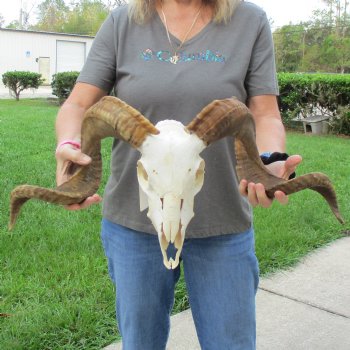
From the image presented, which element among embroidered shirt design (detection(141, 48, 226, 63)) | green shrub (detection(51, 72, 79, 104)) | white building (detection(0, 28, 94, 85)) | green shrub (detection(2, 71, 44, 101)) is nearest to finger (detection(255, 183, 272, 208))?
embroidered shirt design (detection(141, 48, 226, 63))

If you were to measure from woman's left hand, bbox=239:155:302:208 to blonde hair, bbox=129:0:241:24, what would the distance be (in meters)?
0.71

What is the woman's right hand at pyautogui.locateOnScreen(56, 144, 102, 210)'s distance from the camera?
7.18ft

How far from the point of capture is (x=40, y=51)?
40.5 meters

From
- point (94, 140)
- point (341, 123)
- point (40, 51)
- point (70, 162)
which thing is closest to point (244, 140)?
point (94, 140)

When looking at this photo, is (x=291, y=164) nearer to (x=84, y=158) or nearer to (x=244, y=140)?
(x=244, y=140)

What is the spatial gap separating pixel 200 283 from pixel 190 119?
0.75 metres

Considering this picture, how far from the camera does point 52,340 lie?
3.81m

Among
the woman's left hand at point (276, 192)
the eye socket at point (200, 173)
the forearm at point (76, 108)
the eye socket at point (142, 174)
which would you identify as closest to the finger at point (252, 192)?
the woman's left hand at point (276, 192)

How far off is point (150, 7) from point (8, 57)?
127 feet

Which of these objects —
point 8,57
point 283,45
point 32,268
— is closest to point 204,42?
point 32,268

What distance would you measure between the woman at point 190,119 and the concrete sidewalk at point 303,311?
1.51 m

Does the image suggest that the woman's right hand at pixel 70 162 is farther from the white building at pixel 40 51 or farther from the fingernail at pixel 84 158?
the white building at pixel 40 51

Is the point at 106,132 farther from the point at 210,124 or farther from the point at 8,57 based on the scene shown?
the point at 8,57

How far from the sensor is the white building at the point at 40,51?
39000 millimetres
